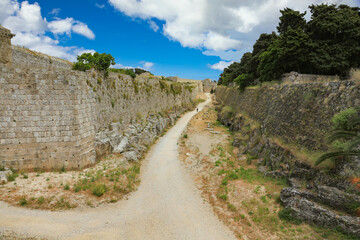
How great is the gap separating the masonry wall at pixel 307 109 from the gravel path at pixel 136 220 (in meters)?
7.27

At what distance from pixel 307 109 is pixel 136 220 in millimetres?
12055

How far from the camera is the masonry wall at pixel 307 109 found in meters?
10.1

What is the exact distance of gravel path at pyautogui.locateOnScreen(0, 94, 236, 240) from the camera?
7621mm

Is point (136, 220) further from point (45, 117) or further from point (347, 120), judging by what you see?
point (347, 120)

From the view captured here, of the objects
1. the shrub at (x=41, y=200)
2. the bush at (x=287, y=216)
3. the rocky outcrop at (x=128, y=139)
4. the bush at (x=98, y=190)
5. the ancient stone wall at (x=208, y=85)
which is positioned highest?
the ancient stone wall at (x=208, y=85)

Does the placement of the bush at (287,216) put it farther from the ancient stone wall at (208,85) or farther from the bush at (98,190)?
the ancient stone wall at (208,85)

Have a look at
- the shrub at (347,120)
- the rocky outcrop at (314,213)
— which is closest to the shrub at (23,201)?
the rocky outcrop at (314,213)

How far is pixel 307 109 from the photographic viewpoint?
12.2m

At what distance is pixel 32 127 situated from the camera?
11445mm

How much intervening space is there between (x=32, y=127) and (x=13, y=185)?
11.0ft

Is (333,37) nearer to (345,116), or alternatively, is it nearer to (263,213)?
(345,116)

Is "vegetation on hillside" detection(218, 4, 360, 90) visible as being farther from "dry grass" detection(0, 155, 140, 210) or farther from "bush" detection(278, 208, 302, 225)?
"dry grass" detection(0, 155, 140, 210)

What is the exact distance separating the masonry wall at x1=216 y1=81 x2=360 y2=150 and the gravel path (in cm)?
727

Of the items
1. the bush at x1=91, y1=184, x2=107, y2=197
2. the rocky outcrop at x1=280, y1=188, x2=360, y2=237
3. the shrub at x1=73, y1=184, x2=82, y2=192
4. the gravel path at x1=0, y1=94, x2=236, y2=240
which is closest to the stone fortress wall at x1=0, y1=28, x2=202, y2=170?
the shrub at x1=73, y1=184, x2=82, y2=192
